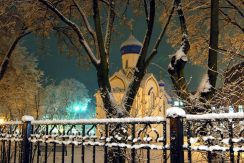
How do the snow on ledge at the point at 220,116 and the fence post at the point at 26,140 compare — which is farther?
the fence post at the point at 26,140

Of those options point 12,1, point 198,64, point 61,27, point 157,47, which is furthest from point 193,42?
point 12,1

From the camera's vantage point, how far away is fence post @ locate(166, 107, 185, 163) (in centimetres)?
393

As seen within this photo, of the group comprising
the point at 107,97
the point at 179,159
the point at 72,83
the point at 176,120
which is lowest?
the point at 179,159

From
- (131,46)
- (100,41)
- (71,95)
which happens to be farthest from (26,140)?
(71,95)

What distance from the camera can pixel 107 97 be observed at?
1023cm

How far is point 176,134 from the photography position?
3.93 metres

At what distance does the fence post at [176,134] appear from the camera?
155 inches

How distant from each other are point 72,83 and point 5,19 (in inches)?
1654

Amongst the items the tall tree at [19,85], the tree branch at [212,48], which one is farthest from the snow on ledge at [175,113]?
the tall tree at [19,85]

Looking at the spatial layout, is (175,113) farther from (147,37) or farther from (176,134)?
(147,37)

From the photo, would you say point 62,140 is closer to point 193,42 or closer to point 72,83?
point 193,42

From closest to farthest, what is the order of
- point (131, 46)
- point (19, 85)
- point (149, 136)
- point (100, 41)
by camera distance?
point (149, 136) < point (100, 41) < point (19, 85) < point (131, 46)

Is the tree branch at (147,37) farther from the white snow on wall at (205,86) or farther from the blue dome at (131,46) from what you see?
the blue dome at (131,46)

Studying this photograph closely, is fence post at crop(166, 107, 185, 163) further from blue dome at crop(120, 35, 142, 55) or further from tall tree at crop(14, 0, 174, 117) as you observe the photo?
blue dome at crop(120, 35, 142, 55)
